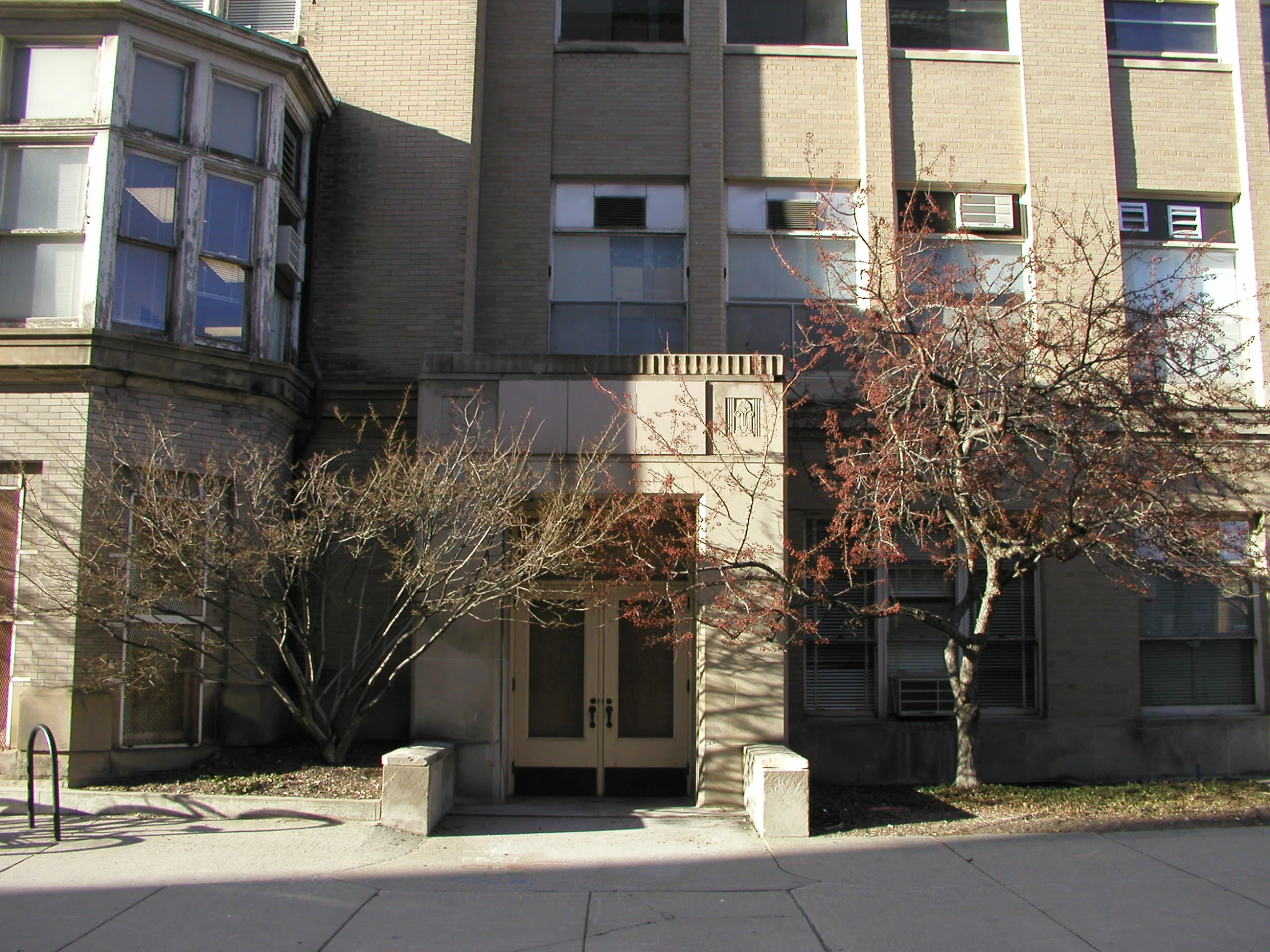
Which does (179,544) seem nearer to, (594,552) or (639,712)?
(594,552)

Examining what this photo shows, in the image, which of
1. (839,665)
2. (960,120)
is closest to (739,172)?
(960,120)

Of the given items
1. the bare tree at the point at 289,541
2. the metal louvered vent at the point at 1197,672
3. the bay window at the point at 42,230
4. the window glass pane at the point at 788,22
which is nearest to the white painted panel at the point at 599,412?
the bare tree at the point at 289,541

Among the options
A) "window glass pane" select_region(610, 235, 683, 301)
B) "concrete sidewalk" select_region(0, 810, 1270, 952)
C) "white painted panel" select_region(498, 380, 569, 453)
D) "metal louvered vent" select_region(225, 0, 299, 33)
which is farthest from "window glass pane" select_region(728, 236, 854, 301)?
"concrete sidewalk" select_region(0, 810, 1270, 952)

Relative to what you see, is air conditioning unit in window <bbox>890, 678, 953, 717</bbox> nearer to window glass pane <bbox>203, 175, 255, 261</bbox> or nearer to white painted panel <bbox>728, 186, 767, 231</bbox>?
white painted panel <bbox>728, 186, 767, 231</bbox>

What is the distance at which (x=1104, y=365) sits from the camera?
8914mm

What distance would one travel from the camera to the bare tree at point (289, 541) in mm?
8297

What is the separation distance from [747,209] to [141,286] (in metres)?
6.93

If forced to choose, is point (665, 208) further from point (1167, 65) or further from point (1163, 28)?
point (1163, 28)

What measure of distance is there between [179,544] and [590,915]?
14.5ft

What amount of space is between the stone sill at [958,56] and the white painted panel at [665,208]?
3274 millimetres

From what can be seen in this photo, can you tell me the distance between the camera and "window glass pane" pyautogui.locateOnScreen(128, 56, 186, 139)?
379 inches

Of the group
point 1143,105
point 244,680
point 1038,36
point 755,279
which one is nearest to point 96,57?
point 244,680

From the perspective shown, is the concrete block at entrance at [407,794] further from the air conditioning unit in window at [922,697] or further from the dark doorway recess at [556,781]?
the air conditioning unit in window at [922,697]

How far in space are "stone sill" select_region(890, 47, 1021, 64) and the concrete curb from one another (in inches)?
420
